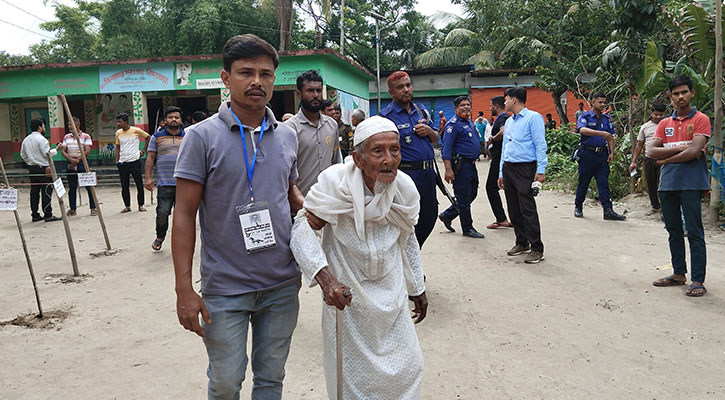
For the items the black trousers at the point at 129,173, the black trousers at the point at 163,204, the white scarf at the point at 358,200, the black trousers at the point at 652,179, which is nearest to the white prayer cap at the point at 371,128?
the white scarf at the point at 358,200

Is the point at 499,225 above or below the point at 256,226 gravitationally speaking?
below

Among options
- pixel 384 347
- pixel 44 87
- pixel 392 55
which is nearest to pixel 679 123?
pixel 384 347

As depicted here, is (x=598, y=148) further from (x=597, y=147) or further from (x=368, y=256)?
(x=368, y=256)

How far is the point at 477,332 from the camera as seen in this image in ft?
13.7

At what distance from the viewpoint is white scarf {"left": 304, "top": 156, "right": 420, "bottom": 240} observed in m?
2.41

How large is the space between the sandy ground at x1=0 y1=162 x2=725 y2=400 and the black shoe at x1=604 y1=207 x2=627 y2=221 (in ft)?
5.14

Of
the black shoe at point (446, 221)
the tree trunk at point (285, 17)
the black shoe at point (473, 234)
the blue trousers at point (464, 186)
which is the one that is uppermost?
the tree trunk at point (285, 17)

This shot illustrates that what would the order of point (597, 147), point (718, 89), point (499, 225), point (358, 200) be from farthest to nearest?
point (597, 147)
point (499, 225)
point (718, 89)
point (358, 200)

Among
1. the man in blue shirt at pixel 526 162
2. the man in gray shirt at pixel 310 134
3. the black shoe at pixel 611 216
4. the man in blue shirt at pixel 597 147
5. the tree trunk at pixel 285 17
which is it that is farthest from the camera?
the tree trunk at pixel 285 17

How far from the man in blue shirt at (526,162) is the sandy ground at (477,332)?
15.0 inches

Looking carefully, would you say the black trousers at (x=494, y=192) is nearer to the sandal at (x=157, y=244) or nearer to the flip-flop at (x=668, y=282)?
the flip-flop at (x=668, y=282)

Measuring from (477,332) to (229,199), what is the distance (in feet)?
8.50

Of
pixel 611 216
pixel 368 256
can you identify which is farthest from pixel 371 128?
pixel 611 216

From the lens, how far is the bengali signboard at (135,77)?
18719mm
